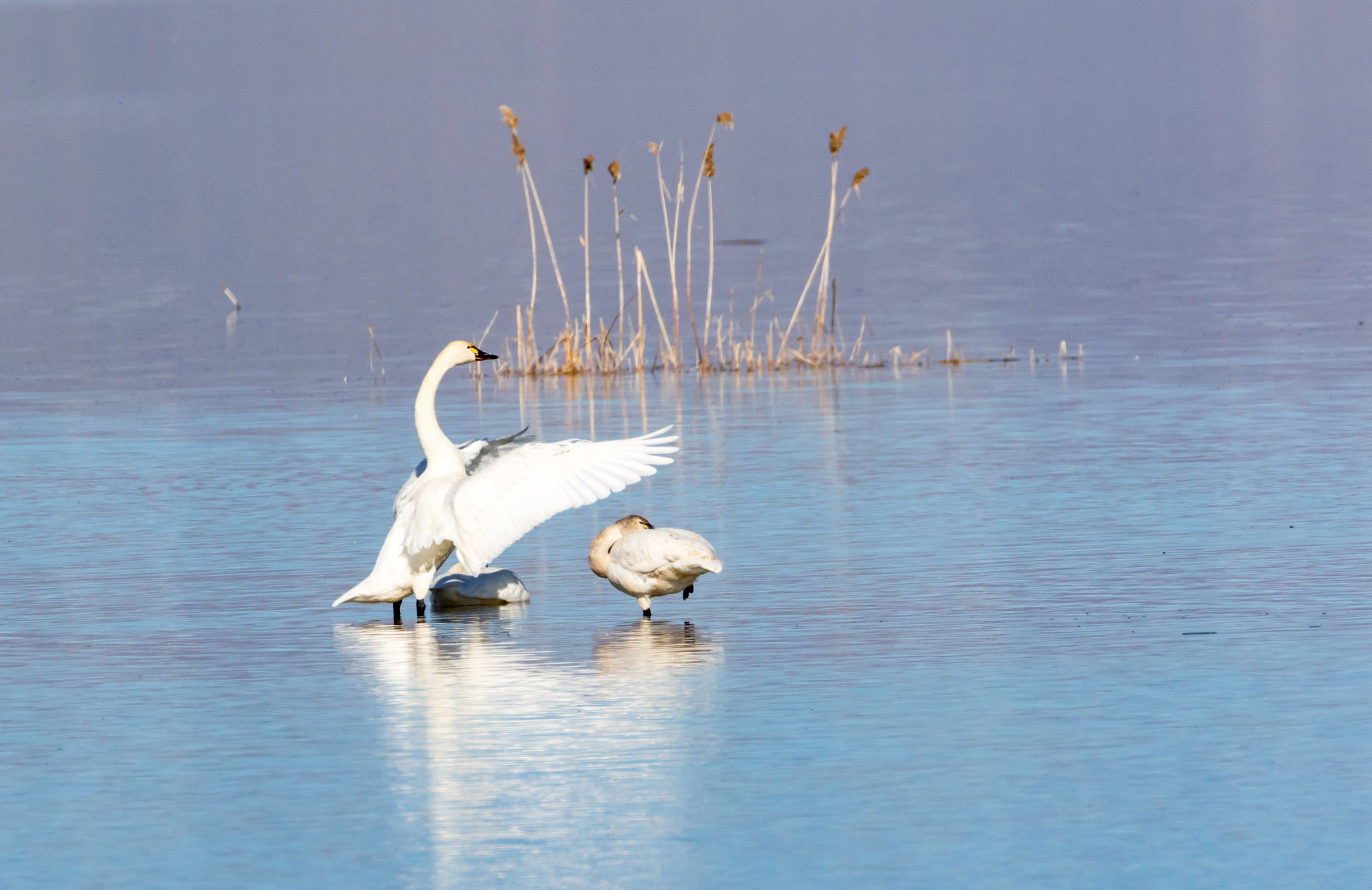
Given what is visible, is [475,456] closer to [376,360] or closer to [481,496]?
[481,496]

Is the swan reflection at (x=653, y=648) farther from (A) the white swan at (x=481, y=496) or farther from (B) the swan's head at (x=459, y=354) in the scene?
(B) the swan's head at (x=459, y=354)

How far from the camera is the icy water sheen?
788cm

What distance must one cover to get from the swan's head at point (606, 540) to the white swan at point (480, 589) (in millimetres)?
371

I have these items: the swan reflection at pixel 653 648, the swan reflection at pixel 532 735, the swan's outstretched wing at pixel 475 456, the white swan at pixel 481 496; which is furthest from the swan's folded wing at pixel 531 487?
the swan reflection at pixel 653 648

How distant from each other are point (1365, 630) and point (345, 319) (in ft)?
67.7

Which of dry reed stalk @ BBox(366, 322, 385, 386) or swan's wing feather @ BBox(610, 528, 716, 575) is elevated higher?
dry reed stalk @ BBox(366, 322, 385, 386)

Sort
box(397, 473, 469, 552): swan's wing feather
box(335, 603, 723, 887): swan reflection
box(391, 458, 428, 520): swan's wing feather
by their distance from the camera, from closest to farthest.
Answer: box(335, 603, 723, 887): swan reflection < box(397, 473, 469, 552): swan's wing feather < box(391, 458, 428, 520): swan's wing feather

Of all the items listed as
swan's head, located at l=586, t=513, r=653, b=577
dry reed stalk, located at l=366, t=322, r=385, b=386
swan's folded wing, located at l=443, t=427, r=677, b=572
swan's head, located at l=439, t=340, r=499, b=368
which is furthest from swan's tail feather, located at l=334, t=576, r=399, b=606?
dry reed stalk, located at l=366, t=322, r=385, b=386

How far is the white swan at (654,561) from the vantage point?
11.4 m

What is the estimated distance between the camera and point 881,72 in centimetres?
10325

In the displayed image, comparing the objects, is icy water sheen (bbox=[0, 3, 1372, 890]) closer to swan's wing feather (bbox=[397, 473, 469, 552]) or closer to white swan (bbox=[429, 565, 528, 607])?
white swan (bbox=[429, 565, 528, 607])

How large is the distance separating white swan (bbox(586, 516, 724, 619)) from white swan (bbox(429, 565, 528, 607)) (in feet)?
1.41

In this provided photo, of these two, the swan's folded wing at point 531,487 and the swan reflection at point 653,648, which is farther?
the swan's folded wing at point 531,487

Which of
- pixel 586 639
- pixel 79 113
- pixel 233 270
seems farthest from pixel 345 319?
pixel 79 113
